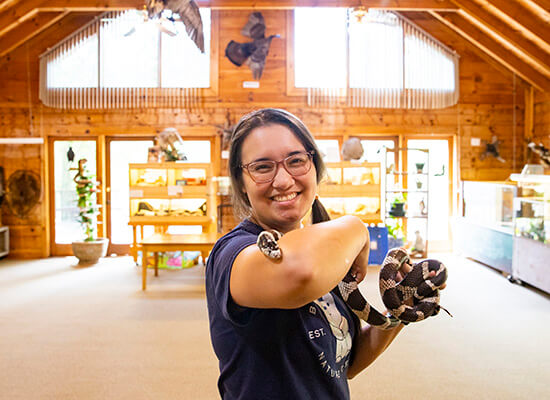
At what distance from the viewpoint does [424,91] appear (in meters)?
8.88

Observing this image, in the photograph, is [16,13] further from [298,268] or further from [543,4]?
[298,268]

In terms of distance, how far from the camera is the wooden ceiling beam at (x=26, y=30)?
8.16m

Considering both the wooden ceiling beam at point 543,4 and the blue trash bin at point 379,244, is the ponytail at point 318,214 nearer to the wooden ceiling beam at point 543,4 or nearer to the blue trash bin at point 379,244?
the wooden ceiling beam at point 543,4

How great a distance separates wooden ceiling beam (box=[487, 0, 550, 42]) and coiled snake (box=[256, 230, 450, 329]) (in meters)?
6.64

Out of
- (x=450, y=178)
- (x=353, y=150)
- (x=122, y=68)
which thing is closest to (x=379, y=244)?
(x=353, y=150)

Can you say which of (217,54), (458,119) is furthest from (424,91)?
Answer: (217,54)

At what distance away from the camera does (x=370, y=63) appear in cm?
890

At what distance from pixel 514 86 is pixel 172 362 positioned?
7.94 metres

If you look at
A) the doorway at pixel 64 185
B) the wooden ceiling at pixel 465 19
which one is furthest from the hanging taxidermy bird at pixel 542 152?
the doorway at pixel 64 185

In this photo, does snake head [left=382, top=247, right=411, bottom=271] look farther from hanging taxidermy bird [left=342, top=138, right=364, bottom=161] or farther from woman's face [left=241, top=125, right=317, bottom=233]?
hanging taxidermy bird [left=342, top=138, right=364, bottom=161]

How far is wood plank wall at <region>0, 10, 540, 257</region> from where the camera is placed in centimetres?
880

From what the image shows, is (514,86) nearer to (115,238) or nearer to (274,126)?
(115,238)

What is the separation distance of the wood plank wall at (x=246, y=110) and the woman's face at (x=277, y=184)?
7.95m

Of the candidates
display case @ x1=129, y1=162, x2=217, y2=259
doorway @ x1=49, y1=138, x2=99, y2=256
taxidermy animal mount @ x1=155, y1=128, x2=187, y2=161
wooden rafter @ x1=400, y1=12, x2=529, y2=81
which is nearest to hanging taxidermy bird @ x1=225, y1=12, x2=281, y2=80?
taxidermy animal mount @ x1=155, y1=128, x2=187, y2=161
